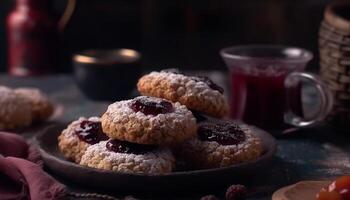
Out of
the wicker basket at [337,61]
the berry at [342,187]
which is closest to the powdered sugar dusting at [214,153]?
the berry at [342,187]

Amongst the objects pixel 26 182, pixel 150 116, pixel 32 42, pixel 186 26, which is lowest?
pixel 186 26

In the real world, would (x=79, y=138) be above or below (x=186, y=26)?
above

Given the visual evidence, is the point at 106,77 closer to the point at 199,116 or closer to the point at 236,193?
the point at 199,116

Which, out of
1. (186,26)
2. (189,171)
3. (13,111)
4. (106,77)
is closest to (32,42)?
(106,77)

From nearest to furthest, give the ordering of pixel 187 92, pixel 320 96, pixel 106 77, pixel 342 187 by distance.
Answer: pixel 342 187, pixel 187 92, pixel 320 96, pixel 106 77

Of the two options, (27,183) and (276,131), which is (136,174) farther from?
(276,131)

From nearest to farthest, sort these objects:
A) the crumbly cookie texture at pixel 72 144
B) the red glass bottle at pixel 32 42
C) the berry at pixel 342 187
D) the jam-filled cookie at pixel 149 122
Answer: the berry at pixel 342 187 < the jam-filled cookie at pixel 149 122 < the crumbly cookie texture at pixel 72 144 < the red glass bottle at pixel 32 42

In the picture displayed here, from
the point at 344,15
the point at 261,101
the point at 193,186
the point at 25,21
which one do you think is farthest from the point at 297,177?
the point at 25,21

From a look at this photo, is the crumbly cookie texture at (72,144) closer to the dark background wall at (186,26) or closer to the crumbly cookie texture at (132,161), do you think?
the crumbly cookie texture at (132,161)
